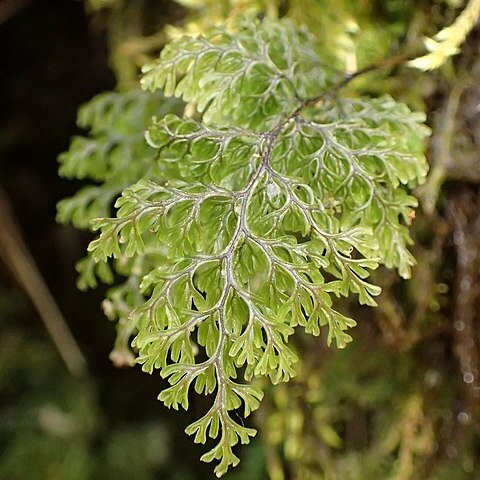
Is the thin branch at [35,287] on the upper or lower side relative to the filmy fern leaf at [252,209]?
lower

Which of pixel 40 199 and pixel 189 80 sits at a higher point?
pixel 189 80

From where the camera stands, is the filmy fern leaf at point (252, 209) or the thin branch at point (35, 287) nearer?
the filmy fern leaf at point (252, 209)

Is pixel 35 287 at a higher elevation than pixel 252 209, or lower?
lower

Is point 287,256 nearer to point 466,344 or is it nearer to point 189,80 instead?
point 189,80

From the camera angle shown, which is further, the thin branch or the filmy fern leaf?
the thin branch

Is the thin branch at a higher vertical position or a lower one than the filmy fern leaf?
lower

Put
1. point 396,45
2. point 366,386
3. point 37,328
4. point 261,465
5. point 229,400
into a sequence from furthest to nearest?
point 37,328 → point 261,465 → point 366,386 → point 396,45 → point 229,400

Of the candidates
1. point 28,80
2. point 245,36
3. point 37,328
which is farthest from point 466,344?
point 28,80

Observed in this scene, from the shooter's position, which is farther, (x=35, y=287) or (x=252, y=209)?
(x=35, y=287)
